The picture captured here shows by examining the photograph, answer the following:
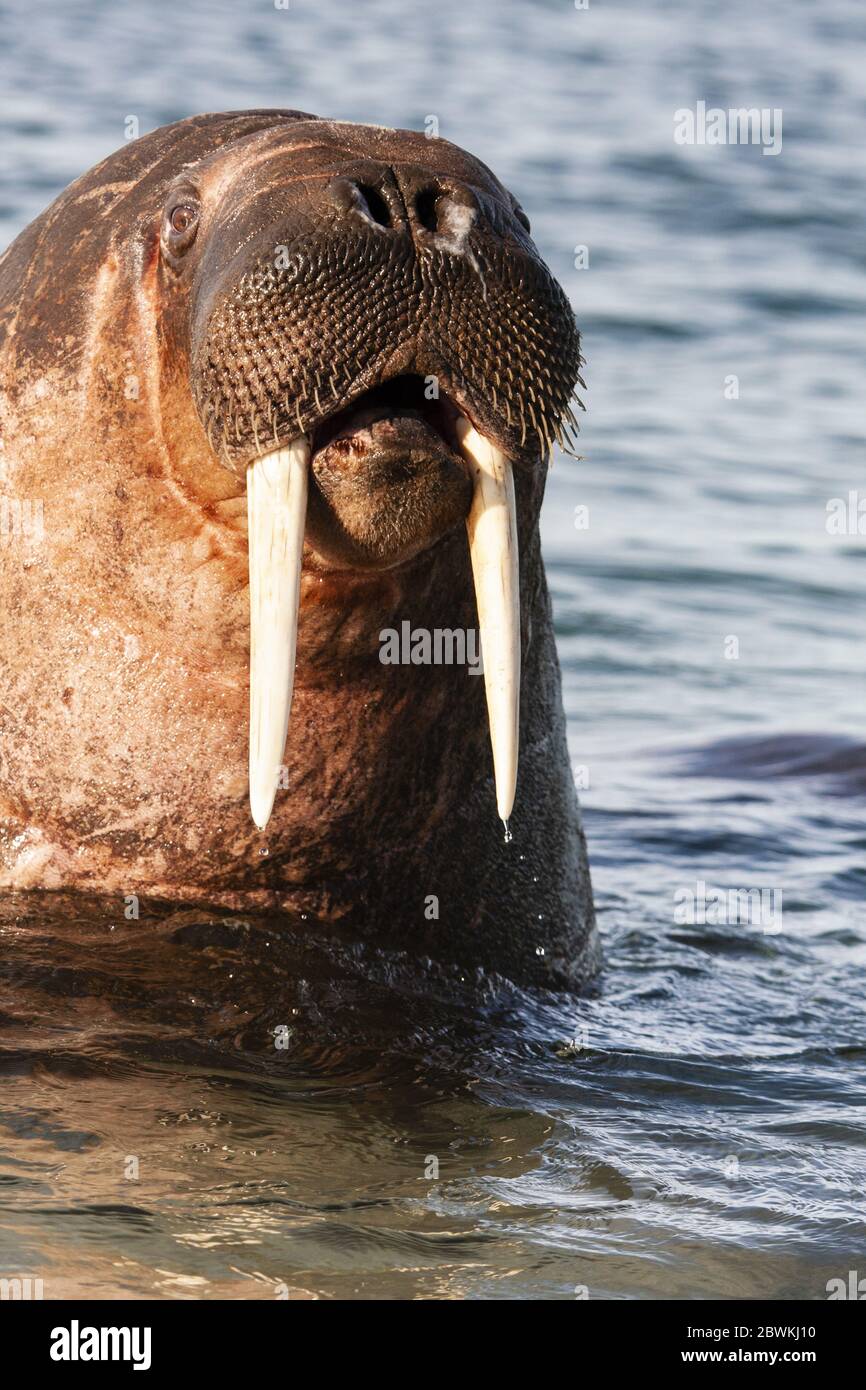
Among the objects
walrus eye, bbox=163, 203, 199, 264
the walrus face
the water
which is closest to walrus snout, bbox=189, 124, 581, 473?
the walrus face

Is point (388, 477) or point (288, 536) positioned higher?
point (388, 477)

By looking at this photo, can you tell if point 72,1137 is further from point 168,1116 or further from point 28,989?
point 28,989

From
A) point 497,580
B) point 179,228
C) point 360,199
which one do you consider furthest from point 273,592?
point 179,228

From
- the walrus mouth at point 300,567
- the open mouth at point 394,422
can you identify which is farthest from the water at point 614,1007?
the open mouth at point 394,422

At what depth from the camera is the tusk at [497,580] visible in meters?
4.86

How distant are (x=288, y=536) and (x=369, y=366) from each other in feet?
1.35

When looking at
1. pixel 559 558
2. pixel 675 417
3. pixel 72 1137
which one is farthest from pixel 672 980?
pixel 675 417

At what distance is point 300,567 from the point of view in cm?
472

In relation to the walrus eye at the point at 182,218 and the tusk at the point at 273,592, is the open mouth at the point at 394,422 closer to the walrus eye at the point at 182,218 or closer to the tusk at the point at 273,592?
the tusk at the point at 273,592

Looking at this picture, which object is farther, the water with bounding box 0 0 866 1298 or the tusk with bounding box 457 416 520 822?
the tusk with bounding box 457 416 520 822

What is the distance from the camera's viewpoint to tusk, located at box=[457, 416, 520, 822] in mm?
4855

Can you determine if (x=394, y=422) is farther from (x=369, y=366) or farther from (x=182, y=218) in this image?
(x=182, y=218)

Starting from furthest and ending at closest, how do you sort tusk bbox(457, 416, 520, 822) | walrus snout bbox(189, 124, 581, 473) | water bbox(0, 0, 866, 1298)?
tusk bbox(457, 416, 520, 822)
walrus snout bbox(189, 124, 581, 473)
water bbox(0, 0, 866, 1298)

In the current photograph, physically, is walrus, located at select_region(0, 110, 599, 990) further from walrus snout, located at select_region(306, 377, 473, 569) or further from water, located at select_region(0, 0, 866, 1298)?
water, located at select_region(0, 0, 866, 1298)
